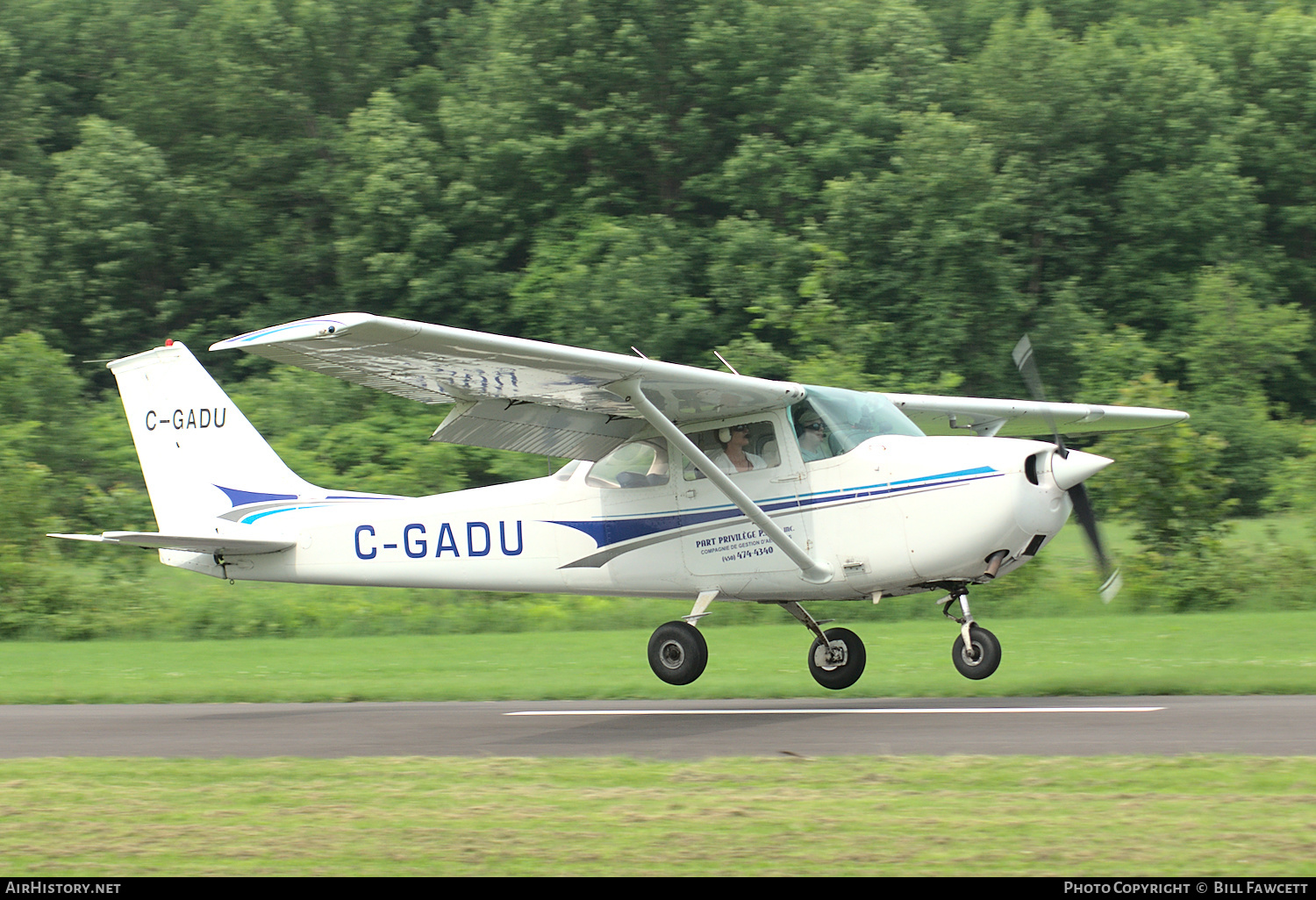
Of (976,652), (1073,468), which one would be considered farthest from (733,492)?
(1073,468)

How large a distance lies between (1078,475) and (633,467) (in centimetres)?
356

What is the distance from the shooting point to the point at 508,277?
33.8m

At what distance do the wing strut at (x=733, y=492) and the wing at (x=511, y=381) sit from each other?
21 cm

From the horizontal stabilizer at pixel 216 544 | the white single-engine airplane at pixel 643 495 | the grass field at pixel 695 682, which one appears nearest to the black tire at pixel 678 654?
the white single-engine airplane at pixel 643 495

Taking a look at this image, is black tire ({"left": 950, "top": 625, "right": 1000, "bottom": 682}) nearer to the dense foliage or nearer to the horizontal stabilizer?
the horizontal stabilizer

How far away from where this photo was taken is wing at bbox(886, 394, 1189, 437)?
12.7 m

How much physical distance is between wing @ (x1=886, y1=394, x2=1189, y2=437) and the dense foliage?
401 inches

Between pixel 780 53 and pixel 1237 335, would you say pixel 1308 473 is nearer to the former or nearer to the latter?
pixel 1237 335

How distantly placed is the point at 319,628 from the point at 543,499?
10.4 meters

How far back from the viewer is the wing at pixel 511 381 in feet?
27.0

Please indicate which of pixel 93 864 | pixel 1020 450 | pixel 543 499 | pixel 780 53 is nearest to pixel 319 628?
pixel 543 499

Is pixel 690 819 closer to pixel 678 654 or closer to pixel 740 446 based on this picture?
pixel 678 654

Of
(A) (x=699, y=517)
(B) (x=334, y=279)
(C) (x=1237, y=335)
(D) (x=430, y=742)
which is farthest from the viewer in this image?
(B) (x=334, y=279)

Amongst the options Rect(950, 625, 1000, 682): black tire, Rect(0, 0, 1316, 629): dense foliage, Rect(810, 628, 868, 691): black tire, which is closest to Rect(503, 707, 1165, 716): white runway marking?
Rect(950, 625, 1000, 682): black tire
